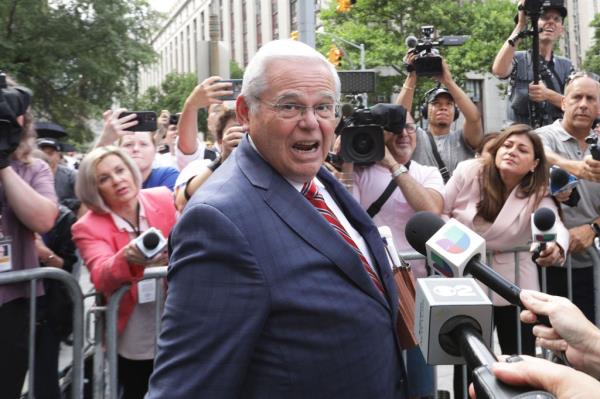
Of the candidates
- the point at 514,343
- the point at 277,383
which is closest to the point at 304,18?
the point at 514,343

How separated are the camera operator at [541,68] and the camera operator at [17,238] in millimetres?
3465

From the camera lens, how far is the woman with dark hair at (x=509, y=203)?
386 cm

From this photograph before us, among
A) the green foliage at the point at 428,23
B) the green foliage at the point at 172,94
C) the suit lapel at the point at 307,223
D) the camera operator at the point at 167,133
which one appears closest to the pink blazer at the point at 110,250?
the suit lapel at the point at 307,223

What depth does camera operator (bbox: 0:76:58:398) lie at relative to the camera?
10.1 feet

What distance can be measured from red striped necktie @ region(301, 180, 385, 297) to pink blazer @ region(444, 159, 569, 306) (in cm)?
198

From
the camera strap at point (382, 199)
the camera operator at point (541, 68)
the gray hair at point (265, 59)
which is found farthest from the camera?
the camera operator at point (541, 68)

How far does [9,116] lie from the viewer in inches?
115

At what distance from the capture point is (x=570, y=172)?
407 centimetres

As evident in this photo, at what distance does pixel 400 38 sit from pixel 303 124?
28.1 metres

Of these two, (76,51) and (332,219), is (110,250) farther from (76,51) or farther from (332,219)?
(76,51)

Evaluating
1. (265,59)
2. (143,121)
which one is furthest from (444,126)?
(265,59)

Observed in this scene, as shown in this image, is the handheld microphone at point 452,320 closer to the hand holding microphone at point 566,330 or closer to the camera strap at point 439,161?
the hand holding microphone at point 566,330

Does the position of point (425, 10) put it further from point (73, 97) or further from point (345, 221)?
point (345, 221)

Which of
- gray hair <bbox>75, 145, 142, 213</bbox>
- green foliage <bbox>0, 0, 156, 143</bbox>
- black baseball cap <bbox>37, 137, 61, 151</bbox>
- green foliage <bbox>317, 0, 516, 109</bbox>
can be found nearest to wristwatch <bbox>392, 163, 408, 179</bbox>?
gray hair <bbox>75, 145, 142, 213</bbox>
